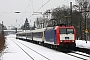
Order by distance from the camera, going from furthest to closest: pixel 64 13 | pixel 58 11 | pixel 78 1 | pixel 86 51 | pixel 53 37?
pixel 58 11 → pixel 64 13 → pixel 78 1 → pixel 53 37 → pixel 86 51

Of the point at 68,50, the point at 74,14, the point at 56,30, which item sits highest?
the point at 74,14

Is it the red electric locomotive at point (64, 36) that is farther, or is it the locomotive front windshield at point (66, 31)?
the locomotive front windshield at point (66, 31)

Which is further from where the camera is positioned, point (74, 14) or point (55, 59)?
point (74, 14)

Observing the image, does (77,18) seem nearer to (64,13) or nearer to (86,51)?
(64,13)

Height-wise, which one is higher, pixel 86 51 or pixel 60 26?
pixel 60 26

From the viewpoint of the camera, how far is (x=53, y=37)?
28875 millimetres

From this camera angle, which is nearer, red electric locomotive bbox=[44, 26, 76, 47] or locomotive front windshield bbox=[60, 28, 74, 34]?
red electric locomotive bbox=[44, 26, 76, 47]

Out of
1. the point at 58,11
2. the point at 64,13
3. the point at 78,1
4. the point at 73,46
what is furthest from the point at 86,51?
the point at 58,11

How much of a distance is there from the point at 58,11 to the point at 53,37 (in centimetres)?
4335

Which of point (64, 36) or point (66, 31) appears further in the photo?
point (66, 31)

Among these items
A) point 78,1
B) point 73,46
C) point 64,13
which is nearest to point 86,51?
point 73,46

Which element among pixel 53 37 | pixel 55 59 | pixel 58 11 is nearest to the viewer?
pixel 55 59

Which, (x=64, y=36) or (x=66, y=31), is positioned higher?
(x=66, y=31)

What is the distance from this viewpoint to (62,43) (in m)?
26.9
